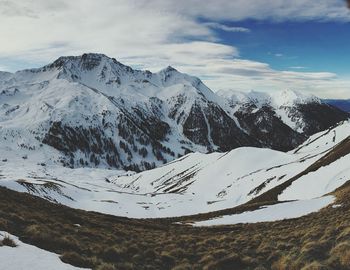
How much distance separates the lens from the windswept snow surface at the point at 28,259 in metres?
Answer: 13.2

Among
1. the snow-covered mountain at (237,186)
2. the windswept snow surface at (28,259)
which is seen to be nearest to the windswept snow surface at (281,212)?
the snow-covered mountain at (237,186)

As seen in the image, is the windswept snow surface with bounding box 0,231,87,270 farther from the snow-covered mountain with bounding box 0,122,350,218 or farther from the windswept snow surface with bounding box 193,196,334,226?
the snow-covered mountain with bounding box 0,122,350,218

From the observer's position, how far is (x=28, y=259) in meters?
14.2

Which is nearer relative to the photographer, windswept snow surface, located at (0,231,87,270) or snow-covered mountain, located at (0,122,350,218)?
windswept snow surface, located at (0,231,87,270)

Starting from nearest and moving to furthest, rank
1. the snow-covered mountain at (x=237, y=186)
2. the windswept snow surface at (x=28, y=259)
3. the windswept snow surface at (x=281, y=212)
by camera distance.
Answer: the windswept snow surface at (x=28, y=259), the windswept snow surface at (x=281, y=212), the snow-covered mountain at (x=237, y=186)

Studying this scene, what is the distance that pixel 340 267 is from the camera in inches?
587

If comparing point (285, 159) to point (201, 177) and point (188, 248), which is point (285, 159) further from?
point (188, 248)

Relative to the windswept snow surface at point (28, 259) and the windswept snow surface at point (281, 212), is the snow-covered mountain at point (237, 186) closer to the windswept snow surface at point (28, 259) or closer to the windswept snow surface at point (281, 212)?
the windswept snow surface at point (281, 212)

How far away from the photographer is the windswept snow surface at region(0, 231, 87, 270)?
1320 centimetres

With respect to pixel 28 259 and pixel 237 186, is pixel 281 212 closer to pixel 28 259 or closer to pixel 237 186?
pixel 28 259

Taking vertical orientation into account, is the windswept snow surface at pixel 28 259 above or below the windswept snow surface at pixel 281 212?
above

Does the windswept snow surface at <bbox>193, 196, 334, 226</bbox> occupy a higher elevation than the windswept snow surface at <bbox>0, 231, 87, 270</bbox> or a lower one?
lower

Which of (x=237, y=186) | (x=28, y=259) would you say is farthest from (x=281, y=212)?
(x=237, y=186)

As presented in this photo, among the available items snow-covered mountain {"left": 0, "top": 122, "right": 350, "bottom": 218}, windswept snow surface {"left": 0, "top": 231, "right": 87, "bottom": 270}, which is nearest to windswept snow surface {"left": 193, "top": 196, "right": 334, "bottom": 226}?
snow-covered mountain {"left": 0, "top": 122, "right": 350, "bottom": 218}
